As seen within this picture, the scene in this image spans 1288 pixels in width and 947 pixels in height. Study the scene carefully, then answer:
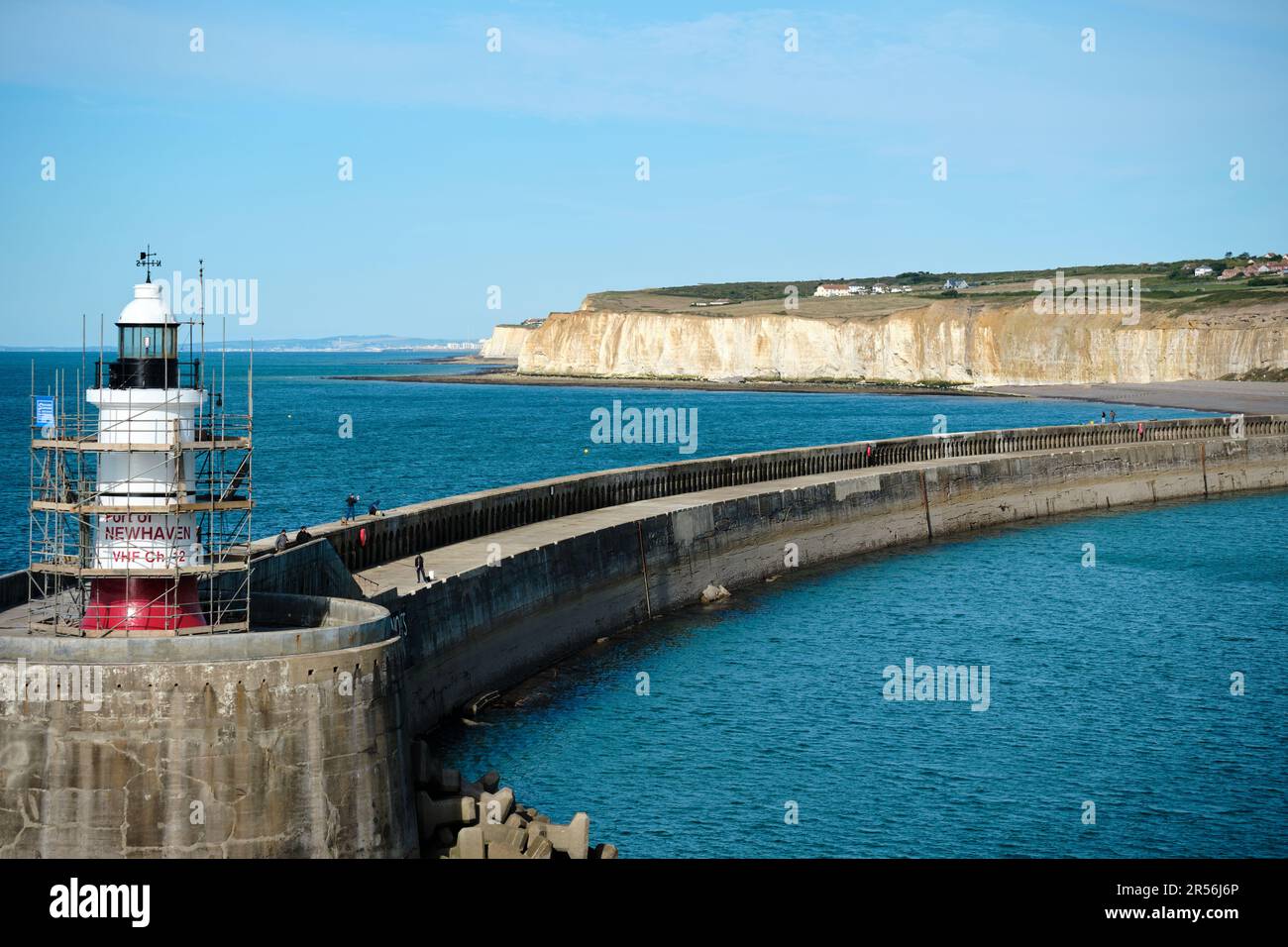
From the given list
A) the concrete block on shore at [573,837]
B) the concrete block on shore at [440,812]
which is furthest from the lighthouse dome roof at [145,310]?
the concrete block on shore at [573,837]

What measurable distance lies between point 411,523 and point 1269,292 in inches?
4612

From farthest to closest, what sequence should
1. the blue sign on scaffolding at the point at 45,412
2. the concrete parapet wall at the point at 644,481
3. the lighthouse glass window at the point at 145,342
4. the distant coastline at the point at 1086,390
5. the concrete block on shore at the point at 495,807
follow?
the distant coastline at the point at 1086,390 < the concrete parapet wall at the point at 644,481 < the concrete block on shore at the point at 495,807 < the blue sign on scaffolding at the point at 45,412 < the lighthouse glass window at the point at 145,342

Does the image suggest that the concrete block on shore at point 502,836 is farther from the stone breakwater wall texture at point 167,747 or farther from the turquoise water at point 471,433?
the turquoise water at point 471,433

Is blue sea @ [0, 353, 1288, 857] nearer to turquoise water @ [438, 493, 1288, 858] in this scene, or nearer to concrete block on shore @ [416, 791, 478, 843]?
turquoise water @ [438, 493, 1288, 858]

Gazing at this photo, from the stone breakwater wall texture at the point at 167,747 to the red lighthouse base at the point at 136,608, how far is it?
1033 millimetres

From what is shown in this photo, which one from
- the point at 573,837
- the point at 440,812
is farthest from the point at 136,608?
the point at 573,837

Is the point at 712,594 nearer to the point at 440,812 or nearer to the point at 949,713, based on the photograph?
the point at 949,713

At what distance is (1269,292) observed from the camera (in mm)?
130000

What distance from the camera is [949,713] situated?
29.3m

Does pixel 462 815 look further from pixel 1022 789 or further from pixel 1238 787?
pixel 1238 787

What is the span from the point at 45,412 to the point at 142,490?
1922 millimetres

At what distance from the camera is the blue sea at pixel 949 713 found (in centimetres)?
2267
